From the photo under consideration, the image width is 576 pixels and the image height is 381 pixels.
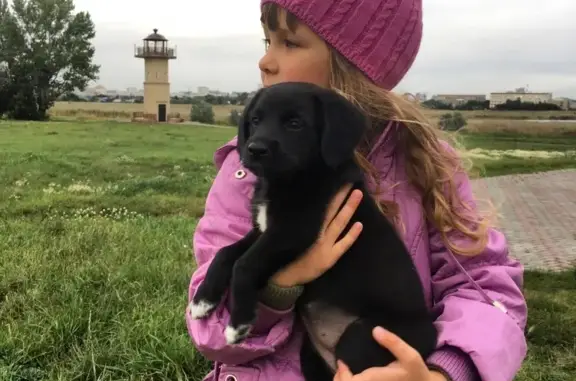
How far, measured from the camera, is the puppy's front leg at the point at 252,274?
1976 mm

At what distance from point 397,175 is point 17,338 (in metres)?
3.13

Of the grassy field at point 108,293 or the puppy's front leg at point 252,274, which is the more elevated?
the puppy's front leg at point 252,274

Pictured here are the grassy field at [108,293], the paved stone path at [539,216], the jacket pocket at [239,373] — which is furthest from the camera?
the paved stone path at [539,216]

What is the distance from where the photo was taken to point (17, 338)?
4.54 metres

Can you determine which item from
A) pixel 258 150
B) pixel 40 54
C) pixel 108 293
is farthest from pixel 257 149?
pixel 40 54

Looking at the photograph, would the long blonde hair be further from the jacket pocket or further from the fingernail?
the jacket pocket

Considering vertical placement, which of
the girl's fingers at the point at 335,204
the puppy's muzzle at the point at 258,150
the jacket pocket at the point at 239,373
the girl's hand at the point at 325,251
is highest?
the puppy's muzzle at the point at 258,150

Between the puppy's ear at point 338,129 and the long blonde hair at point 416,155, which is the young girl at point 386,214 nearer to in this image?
the long blonde hair at point 416,155

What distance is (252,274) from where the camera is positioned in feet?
6.48

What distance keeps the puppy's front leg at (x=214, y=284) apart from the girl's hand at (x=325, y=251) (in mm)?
164

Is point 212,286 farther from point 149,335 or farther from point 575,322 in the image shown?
point 575,322

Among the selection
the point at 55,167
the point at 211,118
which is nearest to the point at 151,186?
the point at 55,167

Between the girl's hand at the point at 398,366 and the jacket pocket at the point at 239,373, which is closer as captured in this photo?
the girl's hand at the point at 398,366

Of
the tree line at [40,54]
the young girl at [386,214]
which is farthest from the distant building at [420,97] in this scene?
the tree line at [40,54]
